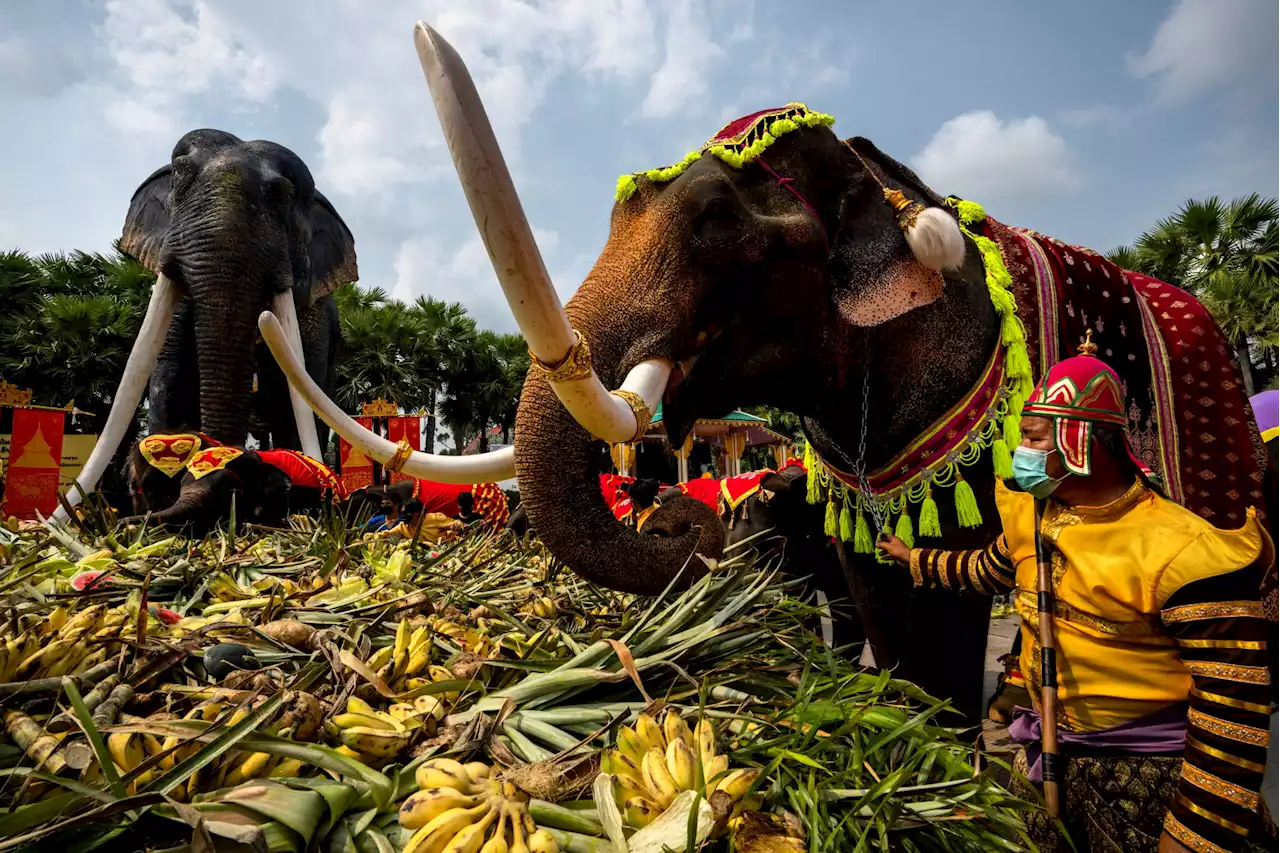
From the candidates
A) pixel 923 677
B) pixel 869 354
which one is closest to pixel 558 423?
pixel 869 354

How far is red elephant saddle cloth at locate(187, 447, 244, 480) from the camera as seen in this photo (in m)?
4.54

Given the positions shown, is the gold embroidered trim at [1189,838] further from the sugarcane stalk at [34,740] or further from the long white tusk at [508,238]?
the sugarcane stalk at [34,740]

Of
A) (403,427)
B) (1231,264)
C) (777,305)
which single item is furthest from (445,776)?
(1231,264)

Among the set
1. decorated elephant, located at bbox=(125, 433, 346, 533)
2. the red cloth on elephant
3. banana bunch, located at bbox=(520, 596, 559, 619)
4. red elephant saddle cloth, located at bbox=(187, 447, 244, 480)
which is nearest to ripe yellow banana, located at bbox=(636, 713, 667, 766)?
banana bunch, located at bbox=(520, 596, 559, 619)

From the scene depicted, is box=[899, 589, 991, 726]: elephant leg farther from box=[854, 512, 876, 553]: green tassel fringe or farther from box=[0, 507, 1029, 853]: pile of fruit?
box=[0, 507, 1029, 853]: pile of fruit

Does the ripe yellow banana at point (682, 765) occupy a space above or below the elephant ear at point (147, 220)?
below

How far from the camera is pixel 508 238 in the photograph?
1.54 metres

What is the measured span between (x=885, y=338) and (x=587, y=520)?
117 centimetres

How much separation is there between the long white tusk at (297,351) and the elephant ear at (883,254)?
4252 mm

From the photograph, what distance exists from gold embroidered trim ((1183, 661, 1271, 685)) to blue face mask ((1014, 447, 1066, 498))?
46cm

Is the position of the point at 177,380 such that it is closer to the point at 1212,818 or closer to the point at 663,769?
the point at 663,769

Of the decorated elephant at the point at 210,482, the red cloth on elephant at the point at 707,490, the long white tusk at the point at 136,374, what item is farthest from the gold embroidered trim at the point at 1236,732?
the long white tusk at the point at 136,374

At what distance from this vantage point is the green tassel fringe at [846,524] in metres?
2.69

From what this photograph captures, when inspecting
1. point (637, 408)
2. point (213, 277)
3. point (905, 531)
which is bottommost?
point (905, 531)
